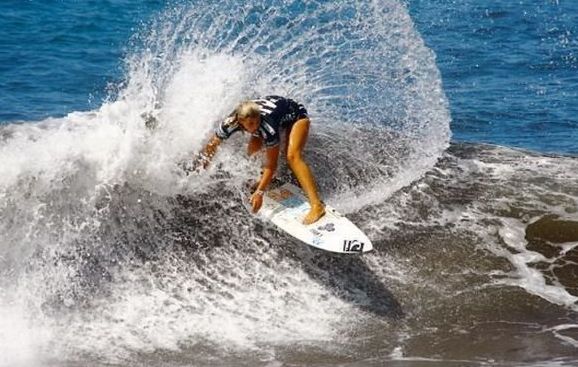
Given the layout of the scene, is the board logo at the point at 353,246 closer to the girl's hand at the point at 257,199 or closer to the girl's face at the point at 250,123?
the girl's hand at the point at 257,199

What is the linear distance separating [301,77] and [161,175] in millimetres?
2210

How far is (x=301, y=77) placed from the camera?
430 inches

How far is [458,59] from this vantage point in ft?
62.2

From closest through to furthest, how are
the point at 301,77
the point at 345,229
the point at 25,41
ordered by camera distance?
the point at 345,229, the point at 301,77, the point at 25,41

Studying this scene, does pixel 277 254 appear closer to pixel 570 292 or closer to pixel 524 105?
pixel 570 292

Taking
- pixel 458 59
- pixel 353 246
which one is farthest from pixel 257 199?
pixel 458 59

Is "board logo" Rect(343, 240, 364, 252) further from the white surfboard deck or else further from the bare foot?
the bare foot

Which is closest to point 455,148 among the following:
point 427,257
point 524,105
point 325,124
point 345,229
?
point 325,124

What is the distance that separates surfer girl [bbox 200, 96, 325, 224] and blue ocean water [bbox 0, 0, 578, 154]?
19.4 ft

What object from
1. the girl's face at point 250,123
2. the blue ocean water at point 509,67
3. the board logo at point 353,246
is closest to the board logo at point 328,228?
the board logo at point 353,246

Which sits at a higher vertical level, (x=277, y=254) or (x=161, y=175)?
(x=161, y=175)

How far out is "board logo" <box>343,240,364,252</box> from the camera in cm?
856

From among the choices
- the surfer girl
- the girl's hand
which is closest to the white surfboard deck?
the surfer girl

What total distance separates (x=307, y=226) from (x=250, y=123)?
1094 mm
